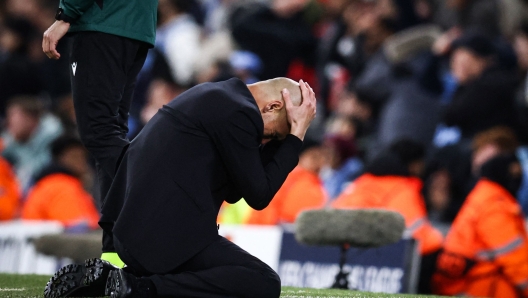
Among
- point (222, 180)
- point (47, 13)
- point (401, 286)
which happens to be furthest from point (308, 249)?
point (47, 13)

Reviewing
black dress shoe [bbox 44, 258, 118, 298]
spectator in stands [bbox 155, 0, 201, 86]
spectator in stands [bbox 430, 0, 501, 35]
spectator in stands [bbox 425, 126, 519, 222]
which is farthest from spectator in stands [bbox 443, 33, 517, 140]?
black dress shoe [bbox 44, 258, 118, 298]

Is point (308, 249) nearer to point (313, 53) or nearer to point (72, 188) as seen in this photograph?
point (72, 188)

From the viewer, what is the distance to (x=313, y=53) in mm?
11367

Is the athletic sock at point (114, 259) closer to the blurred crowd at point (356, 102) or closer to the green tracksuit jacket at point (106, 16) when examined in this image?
the green tracksuit jacket at point (106, 16)

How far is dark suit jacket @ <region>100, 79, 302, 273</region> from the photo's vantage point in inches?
154

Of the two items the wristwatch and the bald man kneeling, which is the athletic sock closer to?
the bald man kneeling

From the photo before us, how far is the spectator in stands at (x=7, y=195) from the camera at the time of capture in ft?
32.3

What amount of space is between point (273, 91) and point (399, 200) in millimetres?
3708

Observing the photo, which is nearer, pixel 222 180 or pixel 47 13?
pixel 222 180

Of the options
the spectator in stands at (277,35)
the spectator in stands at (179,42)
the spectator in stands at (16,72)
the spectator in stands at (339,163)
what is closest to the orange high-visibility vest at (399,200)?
the spectator in stands at (339,163)

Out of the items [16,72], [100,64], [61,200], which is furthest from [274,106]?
[16,72]

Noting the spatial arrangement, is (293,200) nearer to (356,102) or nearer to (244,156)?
(356,102)

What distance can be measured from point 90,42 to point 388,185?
395 centimetres

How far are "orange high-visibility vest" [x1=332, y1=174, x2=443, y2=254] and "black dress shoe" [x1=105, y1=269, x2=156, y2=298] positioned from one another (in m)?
3.77
